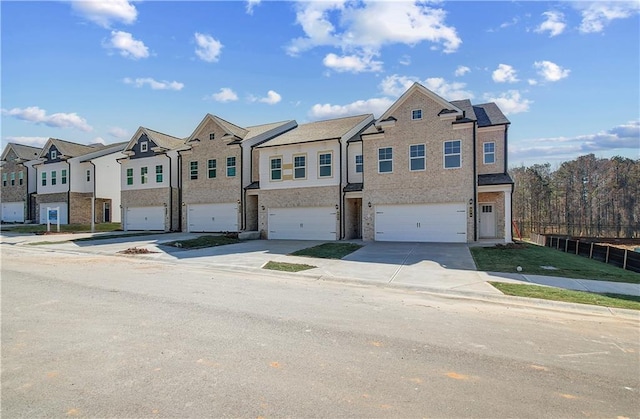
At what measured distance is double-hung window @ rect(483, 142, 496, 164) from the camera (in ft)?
69.8

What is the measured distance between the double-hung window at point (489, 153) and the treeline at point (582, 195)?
2439cm

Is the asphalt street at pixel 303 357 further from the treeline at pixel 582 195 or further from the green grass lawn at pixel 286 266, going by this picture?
the treeline at pixel 582 195

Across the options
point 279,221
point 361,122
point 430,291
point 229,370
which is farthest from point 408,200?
point 229,370

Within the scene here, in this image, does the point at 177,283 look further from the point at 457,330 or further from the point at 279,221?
the point at 279,221

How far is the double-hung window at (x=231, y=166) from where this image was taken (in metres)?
26.1

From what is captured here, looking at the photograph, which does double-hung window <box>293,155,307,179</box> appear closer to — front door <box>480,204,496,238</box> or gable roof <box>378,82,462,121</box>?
gable roof <box>378,82,462,121</box>

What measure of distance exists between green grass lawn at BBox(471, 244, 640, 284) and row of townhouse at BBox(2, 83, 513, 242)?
3.88 metres

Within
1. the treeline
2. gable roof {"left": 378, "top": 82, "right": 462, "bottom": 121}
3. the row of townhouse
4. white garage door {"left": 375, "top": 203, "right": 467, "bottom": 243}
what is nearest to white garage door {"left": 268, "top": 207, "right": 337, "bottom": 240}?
the row of townhouse

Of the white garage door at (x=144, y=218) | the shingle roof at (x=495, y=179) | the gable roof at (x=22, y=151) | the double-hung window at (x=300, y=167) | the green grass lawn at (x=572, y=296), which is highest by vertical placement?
the gable roof at (x=22, y=151)

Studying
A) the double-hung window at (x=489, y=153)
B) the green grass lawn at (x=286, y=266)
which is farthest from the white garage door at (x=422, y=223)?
the green grass lawn at (x=286, y=266)

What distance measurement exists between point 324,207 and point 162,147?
1593 cm

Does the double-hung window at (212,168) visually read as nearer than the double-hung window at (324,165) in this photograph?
No

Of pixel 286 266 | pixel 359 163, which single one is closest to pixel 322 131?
pixel 359 163

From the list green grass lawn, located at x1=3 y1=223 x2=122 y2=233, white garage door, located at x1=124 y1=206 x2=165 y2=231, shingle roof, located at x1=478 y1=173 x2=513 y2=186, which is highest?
shingle roof, located at x1=478 y1=173 x2=513 y2=186
